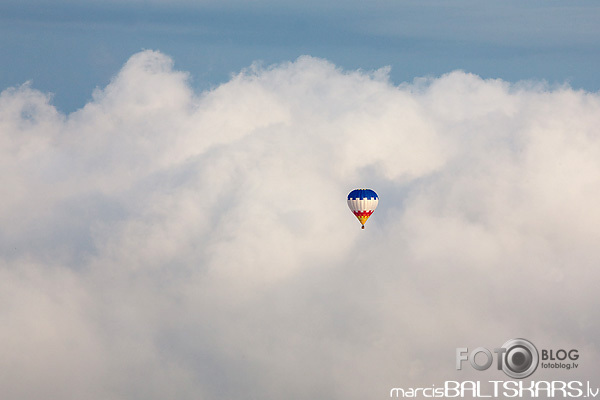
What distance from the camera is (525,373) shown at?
177750 mm

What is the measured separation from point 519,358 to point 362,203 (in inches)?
1867

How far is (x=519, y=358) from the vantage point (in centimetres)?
18125

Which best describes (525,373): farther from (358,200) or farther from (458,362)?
(358,200)

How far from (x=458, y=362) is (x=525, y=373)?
23694 millimetres

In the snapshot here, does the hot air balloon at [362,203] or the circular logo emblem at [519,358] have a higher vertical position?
the hot air balloon at [362,203]

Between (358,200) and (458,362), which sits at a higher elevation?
(358,200)

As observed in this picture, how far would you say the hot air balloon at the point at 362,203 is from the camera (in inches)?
6599

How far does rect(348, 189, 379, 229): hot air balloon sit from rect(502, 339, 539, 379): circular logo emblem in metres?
39.6

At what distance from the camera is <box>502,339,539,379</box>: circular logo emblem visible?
6944 inches

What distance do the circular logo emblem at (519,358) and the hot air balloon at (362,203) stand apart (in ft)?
130

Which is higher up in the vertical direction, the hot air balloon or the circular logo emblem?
the hot air balloon

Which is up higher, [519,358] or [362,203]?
[362,203]

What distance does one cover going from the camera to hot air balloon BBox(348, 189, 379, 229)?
168 meters

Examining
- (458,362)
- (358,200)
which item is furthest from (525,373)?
(358,200)
